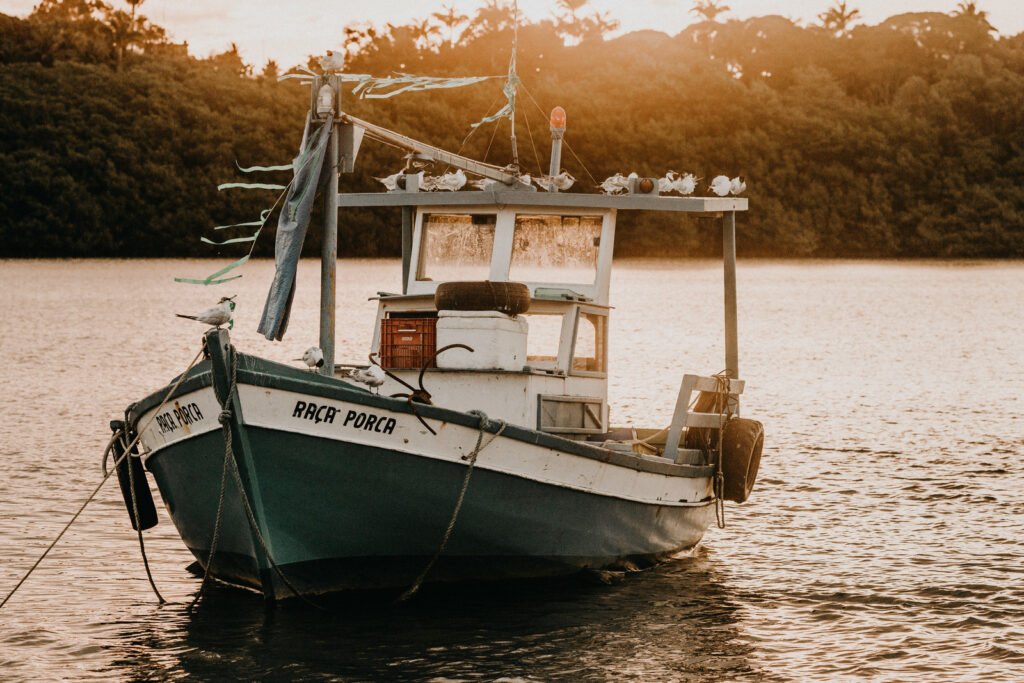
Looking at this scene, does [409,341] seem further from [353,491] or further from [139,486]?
[139,486]

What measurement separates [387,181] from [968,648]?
7589 millimetres

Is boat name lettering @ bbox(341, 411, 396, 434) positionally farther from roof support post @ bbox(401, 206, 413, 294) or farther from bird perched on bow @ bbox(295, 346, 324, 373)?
roof support post @ bbox(401, 206, 413, 294)

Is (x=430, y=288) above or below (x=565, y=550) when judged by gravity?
above

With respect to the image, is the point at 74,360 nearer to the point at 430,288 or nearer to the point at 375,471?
the point at 430,288

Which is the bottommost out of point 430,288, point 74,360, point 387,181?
point 74,360

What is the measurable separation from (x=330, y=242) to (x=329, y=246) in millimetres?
59

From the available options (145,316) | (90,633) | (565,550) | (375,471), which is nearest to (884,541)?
(565,550)

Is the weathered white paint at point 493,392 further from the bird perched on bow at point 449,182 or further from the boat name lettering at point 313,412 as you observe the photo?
the bird perched on bow at point 449,182

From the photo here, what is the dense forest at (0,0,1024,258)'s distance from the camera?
94.9m

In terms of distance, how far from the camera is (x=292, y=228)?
39.3ft

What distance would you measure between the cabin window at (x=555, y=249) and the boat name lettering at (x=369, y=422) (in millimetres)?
3723

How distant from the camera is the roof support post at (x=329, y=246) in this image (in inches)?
473

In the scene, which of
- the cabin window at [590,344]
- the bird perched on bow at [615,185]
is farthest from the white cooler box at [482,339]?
the bird perched on bow at [615,185]

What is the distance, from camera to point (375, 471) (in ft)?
38.6
